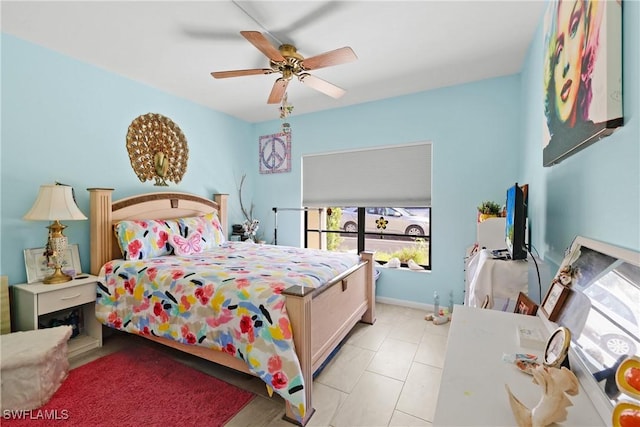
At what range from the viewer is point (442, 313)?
3.16m

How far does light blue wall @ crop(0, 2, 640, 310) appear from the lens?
3.59 feet

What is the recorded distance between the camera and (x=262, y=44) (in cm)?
190

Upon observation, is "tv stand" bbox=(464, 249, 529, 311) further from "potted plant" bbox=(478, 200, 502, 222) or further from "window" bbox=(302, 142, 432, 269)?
"window" bbox=(302, 142, 432, 269)

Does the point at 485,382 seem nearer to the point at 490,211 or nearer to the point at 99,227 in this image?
the point at 490,211

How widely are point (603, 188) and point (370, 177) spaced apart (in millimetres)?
2770

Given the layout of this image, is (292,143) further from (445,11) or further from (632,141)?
(632,141)

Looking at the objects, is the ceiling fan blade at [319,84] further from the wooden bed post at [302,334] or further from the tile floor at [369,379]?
the tile floor at [369,379]

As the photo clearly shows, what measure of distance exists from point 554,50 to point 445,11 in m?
0.84

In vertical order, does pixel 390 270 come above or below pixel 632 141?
below

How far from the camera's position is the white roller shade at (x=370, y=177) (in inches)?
137

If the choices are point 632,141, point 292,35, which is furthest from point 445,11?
point 632,141

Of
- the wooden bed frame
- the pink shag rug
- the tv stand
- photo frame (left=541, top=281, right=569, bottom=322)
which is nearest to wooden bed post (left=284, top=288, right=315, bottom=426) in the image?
the wooden bed frame

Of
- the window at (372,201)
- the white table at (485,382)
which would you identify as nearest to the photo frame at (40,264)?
the window at (372,201)

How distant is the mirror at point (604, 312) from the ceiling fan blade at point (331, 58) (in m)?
1.68
